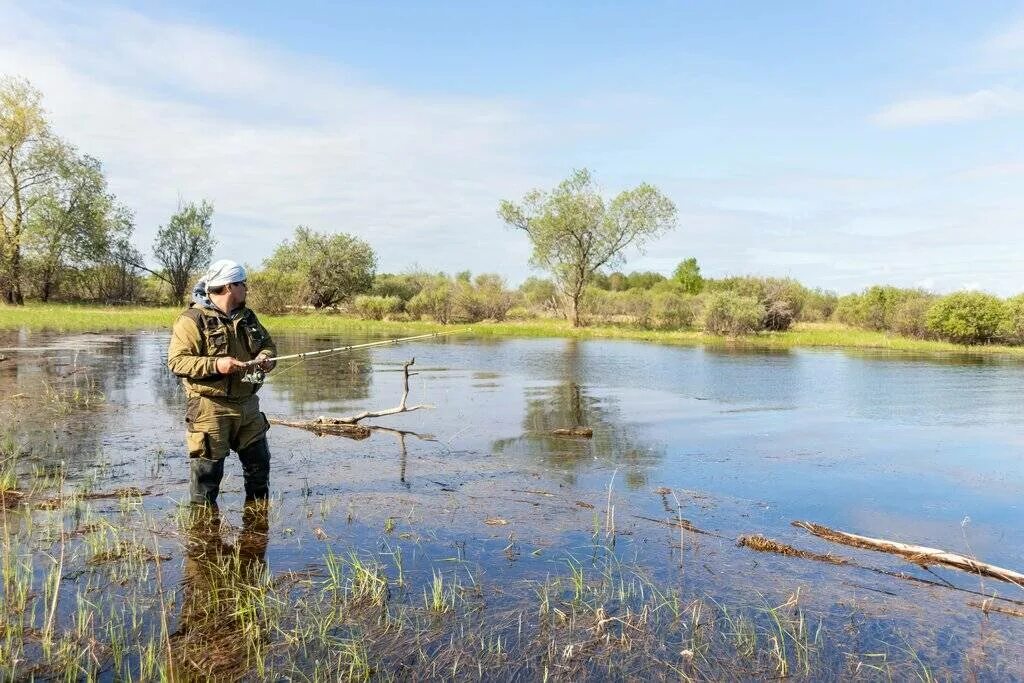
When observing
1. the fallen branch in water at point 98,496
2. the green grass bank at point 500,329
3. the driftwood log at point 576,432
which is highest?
the green grass bank at point 500,329

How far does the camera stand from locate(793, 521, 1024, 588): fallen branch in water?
558 centimetres

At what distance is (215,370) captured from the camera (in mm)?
5699

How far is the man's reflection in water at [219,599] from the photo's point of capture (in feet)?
12.9

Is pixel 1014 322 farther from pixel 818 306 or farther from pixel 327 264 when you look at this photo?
pixel 327 264

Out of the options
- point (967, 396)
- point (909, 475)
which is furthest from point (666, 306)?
point (909, 475)

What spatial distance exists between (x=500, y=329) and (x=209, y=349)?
34.2 m

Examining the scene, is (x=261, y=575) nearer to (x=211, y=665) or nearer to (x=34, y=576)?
(x=211, y=665)

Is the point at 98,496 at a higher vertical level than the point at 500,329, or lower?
lower

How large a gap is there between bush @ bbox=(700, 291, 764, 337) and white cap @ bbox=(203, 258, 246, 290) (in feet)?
122

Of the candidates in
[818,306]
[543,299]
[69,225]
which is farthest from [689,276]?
[69,225]

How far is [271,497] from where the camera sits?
277 inches

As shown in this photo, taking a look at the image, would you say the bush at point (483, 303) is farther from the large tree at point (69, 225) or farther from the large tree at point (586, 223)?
the large tree at point (69, 225)

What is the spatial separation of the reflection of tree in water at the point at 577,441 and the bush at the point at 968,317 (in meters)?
31.2

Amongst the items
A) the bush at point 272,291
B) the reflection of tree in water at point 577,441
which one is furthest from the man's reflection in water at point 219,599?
the bush at point 272,291
